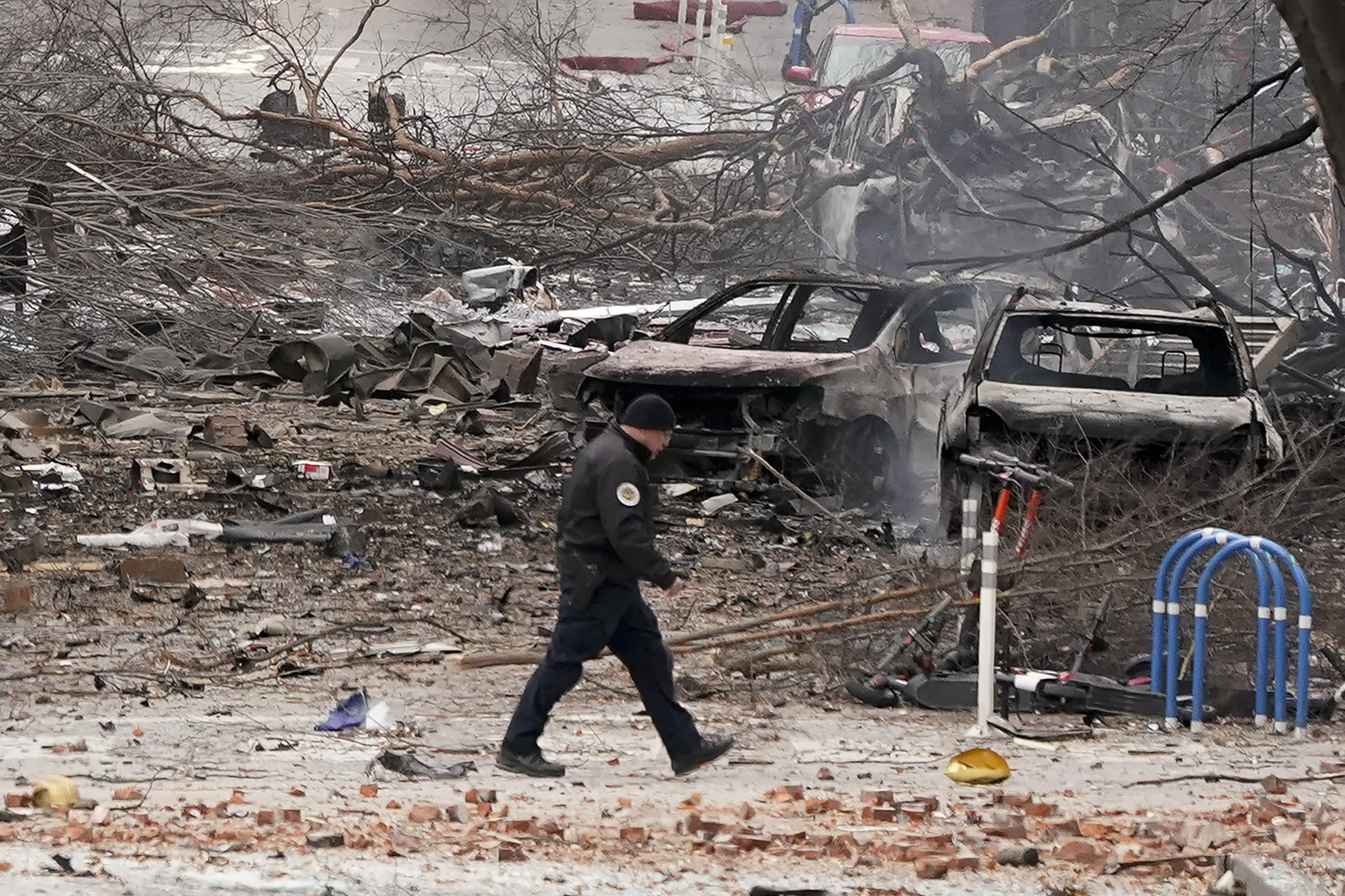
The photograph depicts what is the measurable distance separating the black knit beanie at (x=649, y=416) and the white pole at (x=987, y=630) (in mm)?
1364

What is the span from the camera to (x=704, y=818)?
540cm

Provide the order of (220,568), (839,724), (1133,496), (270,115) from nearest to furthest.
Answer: (839,724)
(1133,496)
(220,568)
(270,115)

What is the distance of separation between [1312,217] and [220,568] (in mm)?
18635

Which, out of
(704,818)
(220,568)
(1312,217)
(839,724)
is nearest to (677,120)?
(1312,217)

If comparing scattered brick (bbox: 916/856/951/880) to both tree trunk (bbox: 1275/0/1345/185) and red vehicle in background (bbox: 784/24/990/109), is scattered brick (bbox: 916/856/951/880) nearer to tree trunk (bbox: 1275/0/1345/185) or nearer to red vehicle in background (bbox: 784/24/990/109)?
tree trunk (bbox: 1275/0/1345/185)

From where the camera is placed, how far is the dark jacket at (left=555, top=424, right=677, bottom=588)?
5.86m

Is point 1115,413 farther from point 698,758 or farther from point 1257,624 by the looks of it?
point 698,758

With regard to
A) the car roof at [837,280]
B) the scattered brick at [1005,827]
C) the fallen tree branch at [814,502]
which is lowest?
the scattered brick at [1005,827]

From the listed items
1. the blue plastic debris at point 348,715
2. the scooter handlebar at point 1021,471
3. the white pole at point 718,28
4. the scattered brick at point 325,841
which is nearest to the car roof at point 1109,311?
the scooter handlebar at point 1021,471

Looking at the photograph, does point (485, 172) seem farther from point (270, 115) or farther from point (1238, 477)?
point (1238, 477)

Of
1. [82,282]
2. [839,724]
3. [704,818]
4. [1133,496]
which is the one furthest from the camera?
[82,282]

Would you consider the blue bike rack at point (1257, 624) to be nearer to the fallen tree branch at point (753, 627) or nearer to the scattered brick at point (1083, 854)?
the fallen tree branch at point (753, 627)

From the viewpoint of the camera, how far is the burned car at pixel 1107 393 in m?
8.99

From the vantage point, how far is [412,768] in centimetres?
595
